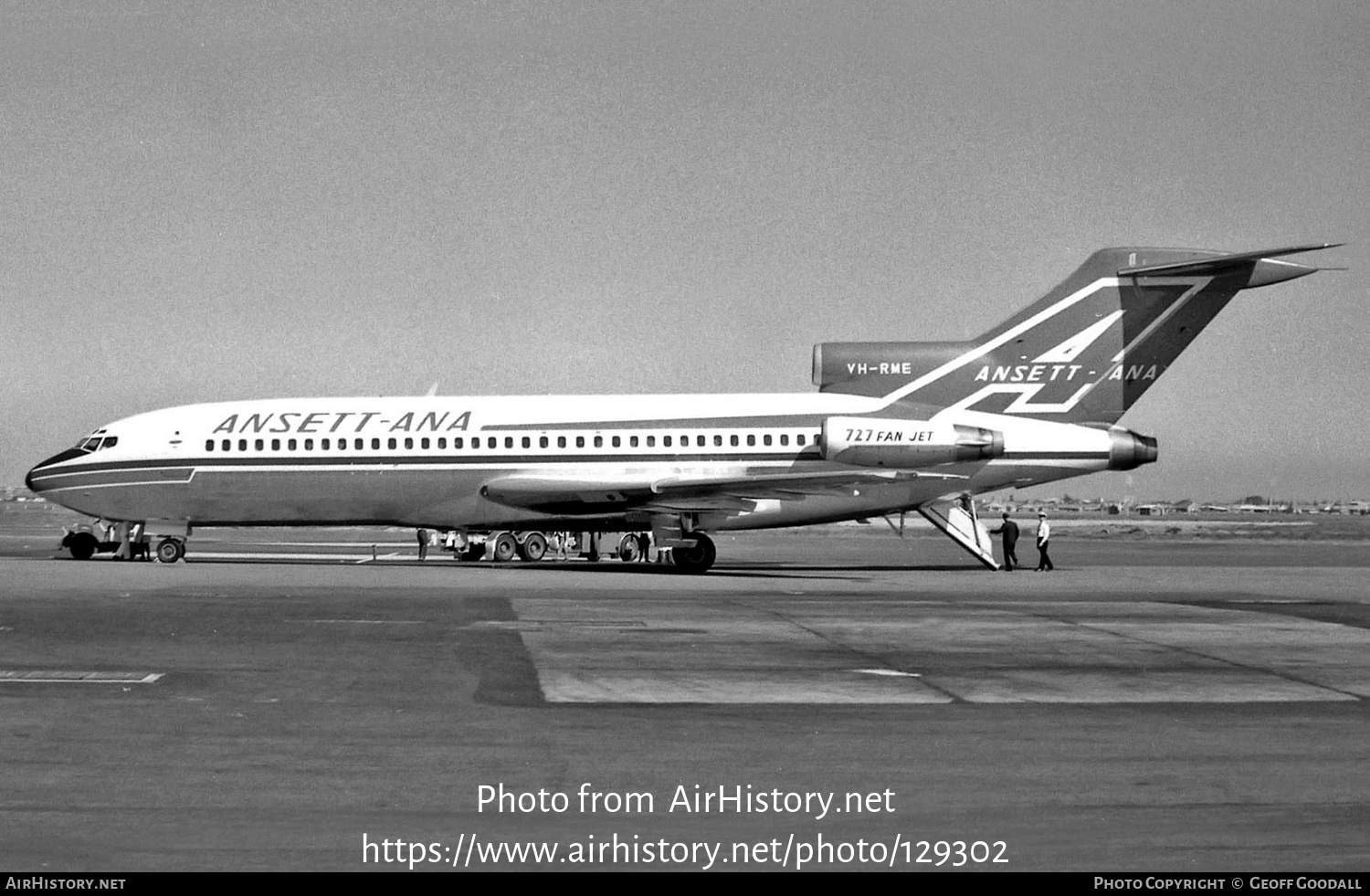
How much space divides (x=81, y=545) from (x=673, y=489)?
54.3 ft

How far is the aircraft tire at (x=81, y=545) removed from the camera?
3994cm

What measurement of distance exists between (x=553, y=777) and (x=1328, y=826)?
179 inches

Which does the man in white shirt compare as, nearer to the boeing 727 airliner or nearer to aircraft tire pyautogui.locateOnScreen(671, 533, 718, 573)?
the boeing 727 airliner

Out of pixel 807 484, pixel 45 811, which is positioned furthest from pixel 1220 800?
pixel 807 484

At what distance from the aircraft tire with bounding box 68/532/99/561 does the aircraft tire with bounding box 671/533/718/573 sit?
53.8 feet

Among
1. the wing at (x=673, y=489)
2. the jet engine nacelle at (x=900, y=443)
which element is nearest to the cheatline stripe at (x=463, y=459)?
the wing at (x=673, y=489)

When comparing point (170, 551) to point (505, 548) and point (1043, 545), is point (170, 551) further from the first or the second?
point (1043, 545)

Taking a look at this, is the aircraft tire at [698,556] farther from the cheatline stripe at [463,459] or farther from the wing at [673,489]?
the cheatline stripe at [463,459]

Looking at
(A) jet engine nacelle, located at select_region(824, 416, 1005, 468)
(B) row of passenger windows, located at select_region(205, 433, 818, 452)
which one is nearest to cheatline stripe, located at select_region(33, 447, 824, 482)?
(B) row of passenger windows, located at select_region(205, 433, 818, 452)

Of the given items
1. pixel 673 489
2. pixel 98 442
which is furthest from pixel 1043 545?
pixel 98 442

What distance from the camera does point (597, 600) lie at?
24828mm

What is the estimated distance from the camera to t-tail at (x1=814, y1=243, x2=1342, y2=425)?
38.2 metres

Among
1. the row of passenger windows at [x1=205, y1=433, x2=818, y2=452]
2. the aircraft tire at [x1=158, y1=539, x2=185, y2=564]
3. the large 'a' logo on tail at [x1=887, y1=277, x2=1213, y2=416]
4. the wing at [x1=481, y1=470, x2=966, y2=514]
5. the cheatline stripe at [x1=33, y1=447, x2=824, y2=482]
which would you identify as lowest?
the aircraft tire at [x1=158, y1=539, x2=185, y2=564]

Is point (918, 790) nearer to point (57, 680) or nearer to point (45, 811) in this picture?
point (45, 811)
